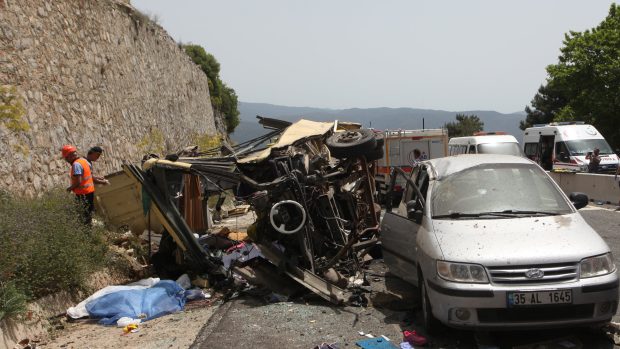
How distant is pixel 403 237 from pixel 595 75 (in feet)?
118

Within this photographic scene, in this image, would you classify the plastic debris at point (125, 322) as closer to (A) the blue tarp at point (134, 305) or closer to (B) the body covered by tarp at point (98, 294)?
(A) the blue tarp at point (134, 305)

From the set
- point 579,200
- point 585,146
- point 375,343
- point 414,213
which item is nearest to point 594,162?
point 585,146

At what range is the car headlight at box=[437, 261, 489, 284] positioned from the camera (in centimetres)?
503

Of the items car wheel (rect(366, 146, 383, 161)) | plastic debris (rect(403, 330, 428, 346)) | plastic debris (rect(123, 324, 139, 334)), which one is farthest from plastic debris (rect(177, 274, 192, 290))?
plastic debris (rect(403, 330, 428, 346))

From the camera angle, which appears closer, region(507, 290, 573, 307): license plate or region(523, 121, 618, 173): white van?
region(507, 290, 573, 307): license plate

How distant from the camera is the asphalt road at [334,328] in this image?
17.3 feet

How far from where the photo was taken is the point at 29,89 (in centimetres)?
1117

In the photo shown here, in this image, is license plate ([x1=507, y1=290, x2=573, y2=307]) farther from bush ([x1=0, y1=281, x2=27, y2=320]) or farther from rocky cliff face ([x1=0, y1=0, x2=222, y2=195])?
rocky cliff face ([x1=0, y1=0, x2=222, y2=195])

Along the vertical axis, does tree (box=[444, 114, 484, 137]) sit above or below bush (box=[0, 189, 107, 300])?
below

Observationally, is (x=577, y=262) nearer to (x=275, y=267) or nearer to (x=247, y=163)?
(x=275, y=267)

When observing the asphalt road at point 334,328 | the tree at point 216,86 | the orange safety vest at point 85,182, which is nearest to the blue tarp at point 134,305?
the asphalt road at point 334,328

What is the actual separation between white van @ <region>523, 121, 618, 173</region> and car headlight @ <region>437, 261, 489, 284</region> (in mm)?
18066

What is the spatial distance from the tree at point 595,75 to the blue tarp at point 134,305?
35191 millimetres

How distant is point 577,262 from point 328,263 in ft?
10.6
